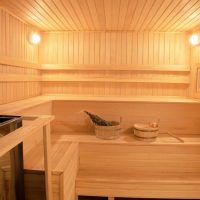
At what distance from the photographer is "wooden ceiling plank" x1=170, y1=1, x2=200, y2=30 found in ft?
6.22

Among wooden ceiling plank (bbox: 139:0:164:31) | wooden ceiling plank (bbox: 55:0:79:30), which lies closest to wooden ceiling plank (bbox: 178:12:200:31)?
wooden ceiling plank (bbox: 139:0:164:31)

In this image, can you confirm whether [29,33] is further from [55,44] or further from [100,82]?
[100,82]

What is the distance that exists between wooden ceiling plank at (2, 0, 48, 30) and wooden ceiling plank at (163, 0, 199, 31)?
1.39m

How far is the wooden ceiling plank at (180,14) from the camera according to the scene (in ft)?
5.84

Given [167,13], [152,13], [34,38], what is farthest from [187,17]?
[34,38]

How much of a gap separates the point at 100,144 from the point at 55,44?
144cm

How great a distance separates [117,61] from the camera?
9.26 ft

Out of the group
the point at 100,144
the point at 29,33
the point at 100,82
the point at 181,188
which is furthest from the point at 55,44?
the point at 181,188

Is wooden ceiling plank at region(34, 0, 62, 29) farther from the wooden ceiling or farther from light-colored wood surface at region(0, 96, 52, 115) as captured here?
light-colored wood surface at region(0, 96, 52, 115)

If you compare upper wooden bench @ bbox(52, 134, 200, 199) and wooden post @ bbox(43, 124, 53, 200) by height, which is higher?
wooden post @ bbox(43, 124, 53, 200)

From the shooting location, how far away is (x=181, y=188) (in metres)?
2.08

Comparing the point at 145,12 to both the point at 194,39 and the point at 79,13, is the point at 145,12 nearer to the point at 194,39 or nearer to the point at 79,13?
the point at 79,13

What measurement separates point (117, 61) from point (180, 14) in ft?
3.21

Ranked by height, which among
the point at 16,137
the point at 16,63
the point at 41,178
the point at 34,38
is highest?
A: the point at 34,38
